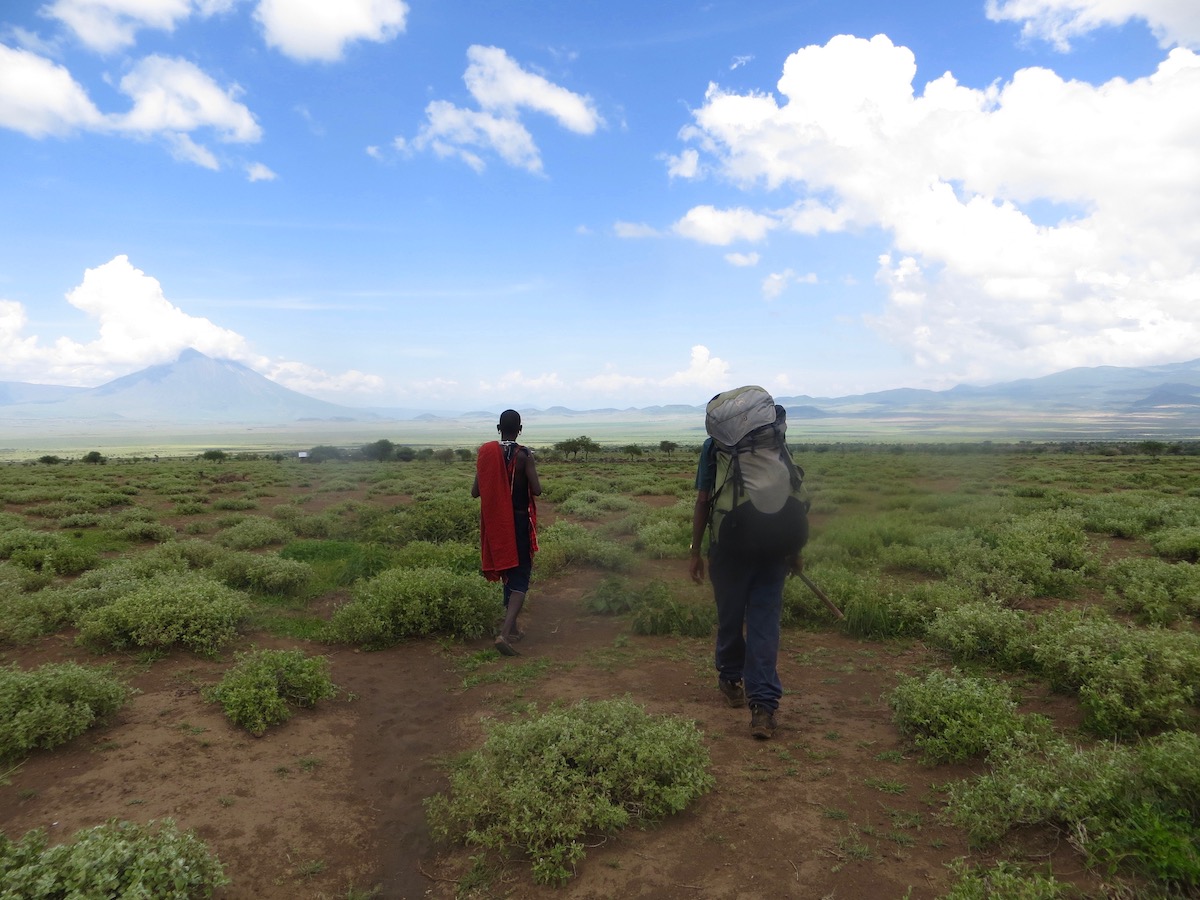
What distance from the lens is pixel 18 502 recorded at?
18.5 m

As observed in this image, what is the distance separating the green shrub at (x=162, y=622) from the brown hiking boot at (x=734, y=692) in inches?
181

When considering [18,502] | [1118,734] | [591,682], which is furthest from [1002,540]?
[18,502]

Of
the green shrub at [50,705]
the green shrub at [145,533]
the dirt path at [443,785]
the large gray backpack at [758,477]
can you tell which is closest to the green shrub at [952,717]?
the dirt path at [443,785]

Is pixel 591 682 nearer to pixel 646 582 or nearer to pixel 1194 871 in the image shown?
pixel 646 582

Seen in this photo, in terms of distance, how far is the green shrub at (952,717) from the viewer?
375cm

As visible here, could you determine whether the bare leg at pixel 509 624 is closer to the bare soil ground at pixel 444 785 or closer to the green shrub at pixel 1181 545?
the bare soil ground at pixel 444 785

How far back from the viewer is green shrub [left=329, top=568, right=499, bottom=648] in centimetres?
660

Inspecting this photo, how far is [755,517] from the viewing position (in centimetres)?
425

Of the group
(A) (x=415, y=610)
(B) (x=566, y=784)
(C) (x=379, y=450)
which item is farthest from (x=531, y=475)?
(C) (x=379, y=450)

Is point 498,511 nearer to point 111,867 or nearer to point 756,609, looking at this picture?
point 756,609

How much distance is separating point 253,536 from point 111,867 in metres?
10.1

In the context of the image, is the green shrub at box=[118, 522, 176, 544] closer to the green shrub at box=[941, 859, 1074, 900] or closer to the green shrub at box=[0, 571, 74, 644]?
the green shrub at box=[0, 571, 74, 644]

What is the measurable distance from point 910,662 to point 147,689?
6314 millimetres

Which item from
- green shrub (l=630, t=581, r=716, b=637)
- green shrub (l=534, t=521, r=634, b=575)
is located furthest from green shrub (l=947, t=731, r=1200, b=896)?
green shrub (l=534, t=521, r=634, b=575)
